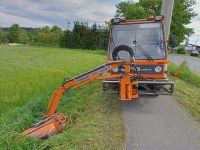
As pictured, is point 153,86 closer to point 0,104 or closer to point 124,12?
point 0,104

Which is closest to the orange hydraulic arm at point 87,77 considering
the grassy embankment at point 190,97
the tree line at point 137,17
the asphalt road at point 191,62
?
the grassy embankment at point 190,97

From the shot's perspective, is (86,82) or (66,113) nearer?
(86,82)

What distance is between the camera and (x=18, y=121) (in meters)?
7.68

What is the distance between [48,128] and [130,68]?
2567 millimetres

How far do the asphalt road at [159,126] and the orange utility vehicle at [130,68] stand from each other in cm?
51

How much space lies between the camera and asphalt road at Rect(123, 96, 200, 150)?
20.1 ft

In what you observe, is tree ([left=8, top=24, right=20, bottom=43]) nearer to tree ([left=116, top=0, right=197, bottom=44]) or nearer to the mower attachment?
Answer: tree ([left=116, top=0, right=197, bottom=44])

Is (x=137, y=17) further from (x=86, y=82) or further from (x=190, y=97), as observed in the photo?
(x=86, y=82)

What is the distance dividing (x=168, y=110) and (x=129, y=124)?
1960 mm

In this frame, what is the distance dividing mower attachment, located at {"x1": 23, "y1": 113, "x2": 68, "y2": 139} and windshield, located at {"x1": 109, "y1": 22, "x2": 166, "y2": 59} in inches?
133

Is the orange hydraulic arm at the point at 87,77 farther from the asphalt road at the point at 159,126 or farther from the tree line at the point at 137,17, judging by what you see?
the tree line at the point at 137,17

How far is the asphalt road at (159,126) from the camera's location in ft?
→ 20.1

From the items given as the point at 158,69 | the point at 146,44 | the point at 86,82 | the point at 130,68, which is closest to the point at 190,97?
the point at 158,69

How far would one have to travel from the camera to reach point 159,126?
23.8 ft
